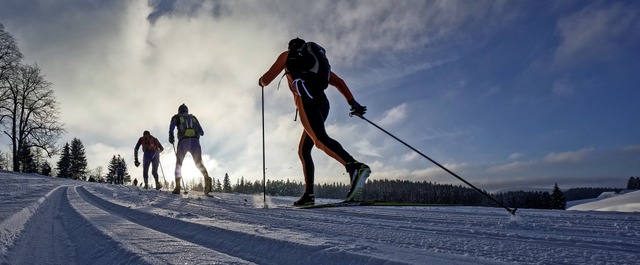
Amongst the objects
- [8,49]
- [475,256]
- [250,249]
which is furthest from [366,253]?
[8,49]

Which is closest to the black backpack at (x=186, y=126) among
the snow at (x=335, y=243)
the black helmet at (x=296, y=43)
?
the black helmet at (x=296, y=43)

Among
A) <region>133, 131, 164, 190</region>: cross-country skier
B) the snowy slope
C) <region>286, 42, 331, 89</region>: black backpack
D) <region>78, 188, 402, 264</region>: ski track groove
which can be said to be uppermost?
<region>286, 42, 331, 89</region>: black backpack

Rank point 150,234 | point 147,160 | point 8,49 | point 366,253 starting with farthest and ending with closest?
point 8,49
point 147,160
point 150,234
point 366,253

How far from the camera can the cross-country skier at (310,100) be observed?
14.5ft

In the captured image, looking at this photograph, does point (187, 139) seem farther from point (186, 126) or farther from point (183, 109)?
point (183, 109)

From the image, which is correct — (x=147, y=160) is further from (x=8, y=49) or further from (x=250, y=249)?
(x=8, y=49)

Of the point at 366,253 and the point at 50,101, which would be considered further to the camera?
the point at 50,101

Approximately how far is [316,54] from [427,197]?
8687 centimetres

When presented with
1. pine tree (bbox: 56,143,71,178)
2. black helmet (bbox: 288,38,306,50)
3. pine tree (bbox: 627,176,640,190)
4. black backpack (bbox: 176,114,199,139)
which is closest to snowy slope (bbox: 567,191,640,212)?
black helmet (bbox: 288,38,306,50)

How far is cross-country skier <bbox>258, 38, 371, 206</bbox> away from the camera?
14.5 ft

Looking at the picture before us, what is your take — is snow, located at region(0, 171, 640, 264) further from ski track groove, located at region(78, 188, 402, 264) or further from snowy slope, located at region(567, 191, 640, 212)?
snowy slope, located at region(567, 191, 640, 212)

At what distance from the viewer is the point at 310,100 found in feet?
15.3

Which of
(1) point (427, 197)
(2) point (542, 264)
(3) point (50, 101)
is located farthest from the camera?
(1) point (427, 197)

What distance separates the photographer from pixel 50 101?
30.8 meters
